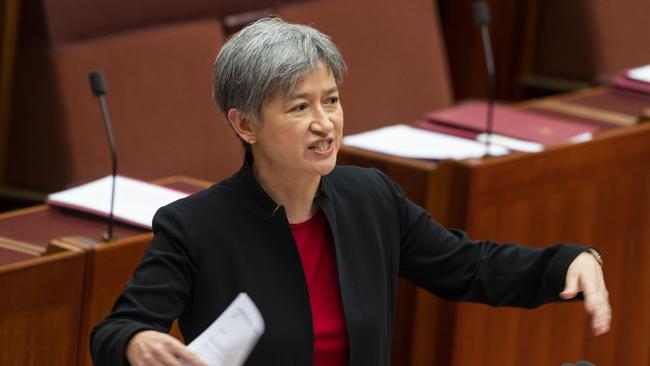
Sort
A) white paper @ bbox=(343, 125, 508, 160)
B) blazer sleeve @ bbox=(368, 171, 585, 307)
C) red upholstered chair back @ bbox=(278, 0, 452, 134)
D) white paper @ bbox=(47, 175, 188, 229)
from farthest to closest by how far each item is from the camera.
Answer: red upholstered chair back @ bbox=(278, 0, 452, 134), white paper @ bbox=(343, 125, 508, 160), white paper @ bbox=(47, 175, 188, 229), blazer sleeve @ bbox=(368, 171, 585, 307)

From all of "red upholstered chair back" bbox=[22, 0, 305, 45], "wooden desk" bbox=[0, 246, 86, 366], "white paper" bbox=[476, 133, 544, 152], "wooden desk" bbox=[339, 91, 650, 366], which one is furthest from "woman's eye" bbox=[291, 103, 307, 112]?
"red upholstered chair back" bbox=[22, 0, 305, 45]

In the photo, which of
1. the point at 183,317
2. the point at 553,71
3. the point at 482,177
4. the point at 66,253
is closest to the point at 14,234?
the point at 66,253

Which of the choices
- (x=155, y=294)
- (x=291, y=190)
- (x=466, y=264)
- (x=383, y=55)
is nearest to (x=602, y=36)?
(x=383, y=55)

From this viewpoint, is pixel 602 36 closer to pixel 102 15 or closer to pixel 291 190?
pixel 102 15

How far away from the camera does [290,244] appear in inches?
43.7

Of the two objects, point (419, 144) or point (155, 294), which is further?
point (419, 144)

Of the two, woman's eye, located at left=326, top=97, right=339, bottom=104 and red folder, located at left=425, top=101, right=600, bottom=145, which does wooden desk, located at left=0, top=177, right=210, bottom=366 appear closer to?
woman's eye, located at left=326, top=97, right=339, bottom=104

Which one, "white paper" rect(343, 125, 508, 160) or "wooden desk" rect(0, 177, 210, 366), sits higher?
"white paper" rect(343, 125, 508, 160)

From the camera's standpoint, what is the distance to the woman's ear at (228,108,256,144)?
1096 millimetres

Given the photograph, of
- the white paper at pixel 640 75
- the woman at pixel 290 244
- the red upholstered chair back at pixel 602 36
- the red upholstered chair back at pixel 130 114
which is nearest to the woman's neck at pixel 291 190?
the woman at pixel 290 244

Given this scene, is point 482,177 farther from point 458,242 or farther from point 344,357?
point 344,357

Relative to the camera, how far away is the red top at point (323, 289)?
1.11m

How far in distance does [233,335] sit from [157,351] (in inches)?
2.4

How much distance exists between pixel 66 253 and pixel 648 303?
0.93 meters
